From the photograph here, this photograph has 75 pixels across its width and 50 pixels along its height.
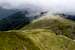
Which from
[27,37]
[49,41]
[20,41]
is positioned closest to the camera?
[20,41]

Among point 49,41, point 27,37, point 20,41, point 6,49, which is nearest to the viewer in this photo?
point 6,49

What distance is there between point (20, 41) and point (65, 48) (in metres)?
35.9

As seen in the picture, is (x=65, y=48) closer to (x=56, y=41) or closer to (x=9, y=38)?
(x=56, y=41)

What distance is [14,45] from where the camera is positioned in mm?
153750

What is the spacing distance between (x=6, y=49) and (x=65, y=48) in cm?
5267

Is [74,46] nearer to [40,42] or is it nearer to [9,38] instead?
[40,42]

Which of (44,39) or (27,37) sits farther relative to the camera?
(44,39)

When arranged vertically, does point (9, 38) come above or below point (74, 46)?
above

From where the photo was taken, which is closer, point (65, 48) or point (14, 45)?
point (14, 45)

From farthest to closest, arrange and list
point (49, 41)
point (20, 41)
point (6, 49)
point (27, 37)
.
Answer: point (49, 41), point (27, 37), point (20, 41), point (6, 49)

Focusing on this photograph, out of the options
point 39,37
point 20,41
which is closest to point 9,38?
point 20,41

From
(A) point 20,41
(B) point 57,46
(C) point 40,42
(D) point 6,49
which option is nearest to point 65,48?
(B) point 57,46

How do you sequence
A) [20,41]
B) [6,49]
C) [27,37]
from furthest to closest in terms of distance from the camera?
[27,37] < [20,41] < [6,49]

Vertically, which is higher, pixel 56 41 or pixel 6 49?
pixel 6 49
